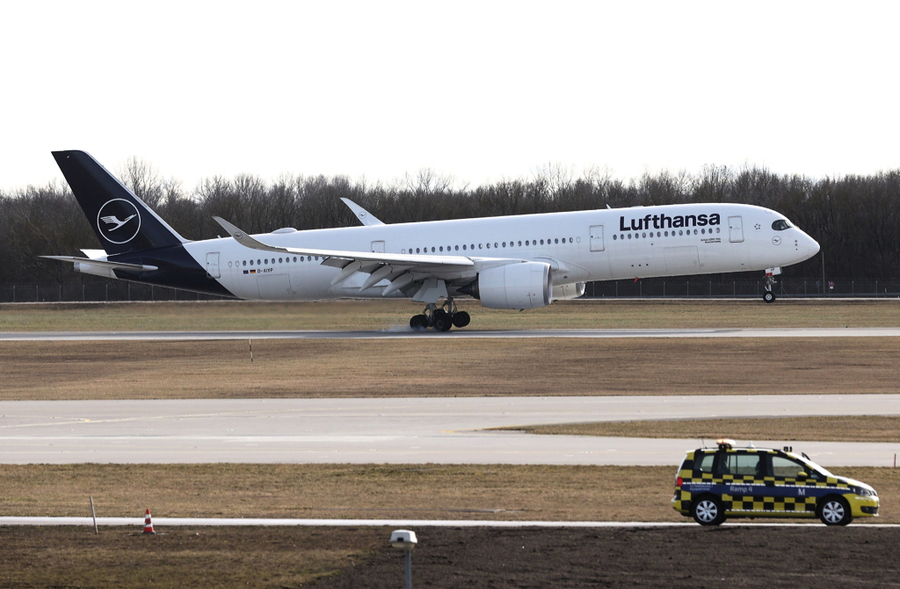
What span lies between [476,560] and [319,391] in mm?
19488

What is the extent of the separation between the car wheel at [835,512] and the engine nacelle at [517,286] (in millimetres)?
31223

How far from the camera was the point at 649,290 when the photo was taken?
3509 inches

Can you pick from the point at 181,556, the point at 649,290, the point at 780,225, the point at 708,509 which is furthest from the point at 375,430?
the point at 649,290

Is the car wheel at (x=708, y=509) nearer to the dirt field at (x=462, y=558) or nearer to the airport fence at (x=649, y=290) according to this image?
the dirt field at (x=462, y=558)

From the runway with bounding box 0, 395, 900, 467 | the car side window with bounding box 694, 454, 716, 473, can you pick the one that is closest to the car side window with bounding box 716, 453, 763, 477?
the car side window with bounding box 694, 454, 716, 473

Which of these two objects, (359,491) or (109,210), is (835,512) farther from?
(109,210)

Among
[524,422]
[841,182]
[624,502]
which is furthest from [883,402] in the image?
[841,182]

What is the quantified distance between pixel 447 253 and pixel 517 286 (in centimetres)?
467

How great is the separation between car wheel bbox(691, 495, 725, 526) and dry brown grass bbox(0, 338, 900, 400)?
1619 centimetres

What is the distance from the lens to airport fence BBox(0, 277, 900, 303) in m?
85.9

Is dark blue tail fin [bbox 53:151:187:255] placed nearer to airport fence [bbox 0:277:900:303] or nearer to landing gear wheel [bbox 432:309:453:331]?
landing gear wheel [bbox 432:309:453:331]

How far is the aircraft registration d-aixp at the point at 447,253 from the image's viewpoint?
46.9 meters

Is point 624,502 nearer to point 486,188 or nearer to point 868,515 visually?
point 868,515

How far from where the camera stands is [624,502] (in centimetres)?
1741
